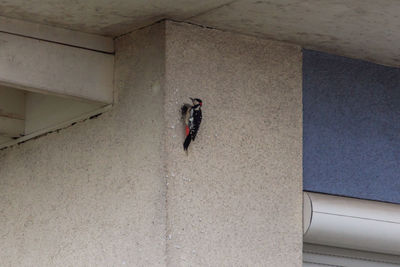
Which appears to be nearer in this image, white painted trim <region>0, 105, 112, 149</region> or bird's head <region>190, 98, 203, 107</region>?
bird's head <region>190, 98, 203, 107</region>

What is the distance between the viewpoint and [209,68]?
4.28 meters

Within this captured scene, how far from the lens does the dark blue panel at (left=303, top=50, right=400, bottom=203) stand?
4609mm

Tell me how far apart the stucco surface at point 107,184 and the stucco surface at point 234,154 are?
3.3 inches

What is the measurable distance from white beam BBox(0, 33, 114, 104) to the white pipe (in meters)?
1.11

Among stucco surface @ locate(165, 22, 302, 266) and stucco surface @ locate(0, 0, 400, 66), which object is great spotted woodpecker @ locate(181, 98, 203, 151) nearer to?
stucco surface @ locate(165, 22, 302, 266)

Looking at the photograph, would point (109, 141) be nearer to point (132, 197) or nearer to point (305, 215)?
point (132, 197)

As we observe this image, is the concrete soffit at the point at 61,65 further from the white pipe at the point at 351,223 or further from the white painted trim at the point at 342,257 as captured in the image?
the white painted trim at the point at 342,257

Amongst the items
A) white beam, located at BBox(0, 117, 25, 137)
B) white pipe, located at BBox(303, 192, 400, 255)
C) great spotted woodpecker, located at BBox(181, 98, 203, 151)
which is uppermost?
white beam, located at BBox(0, 117, 25, 137)

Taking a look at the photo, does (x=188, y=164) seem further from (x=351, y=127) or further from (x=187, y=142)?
(x=351, y=127)

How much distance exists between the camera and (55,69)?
14.0 feet

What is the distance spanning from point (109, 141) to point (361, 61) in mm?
1393

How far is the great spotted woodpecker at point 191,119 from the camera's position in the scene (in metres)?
4.08

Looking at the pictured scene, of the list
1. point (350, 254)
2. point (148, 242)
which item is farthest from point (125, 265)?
point (350, 254)

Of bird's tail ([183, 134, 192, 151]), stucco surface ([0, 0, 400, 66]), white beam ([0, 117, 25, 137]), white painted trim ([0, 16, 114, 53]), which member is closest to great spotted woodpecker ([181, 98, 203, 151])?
bird's tail ([183, 134, 192, 151])
